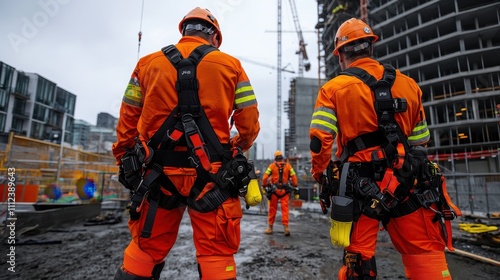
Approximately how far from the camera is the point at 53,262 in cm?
385

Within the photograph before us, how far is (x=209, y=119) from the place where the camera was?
1.92m

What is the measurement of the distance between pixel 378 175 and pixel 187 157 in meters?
1.42

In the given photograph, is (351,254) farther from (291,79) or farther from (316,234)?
(291,79)

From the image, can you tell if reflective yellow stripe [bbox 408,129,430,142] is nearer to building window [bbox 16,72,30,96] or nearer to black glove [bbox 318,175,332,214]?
black glove [bbox 318,175,332,214]

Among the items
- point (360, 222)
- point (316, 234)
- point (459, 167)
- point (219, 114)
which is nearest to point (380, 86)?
point (360, 222)

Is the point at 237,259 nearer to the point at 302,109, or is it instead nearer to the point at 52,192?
the point at 52,192

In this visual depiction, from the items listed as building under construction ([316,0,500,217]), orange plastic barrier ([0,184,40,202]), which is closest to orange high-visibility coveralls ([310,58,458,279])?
orange plastic barrier ([0,184,40,202])

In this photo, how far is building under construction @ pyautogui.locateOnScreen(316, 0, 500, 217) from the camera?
26797 millimetres

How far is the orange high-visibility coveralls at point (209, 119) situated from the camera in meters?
1.70

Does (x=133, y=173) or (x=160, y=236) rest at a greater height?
(x=133, y=173)

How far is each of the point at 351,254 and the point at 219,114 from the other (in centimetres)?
139

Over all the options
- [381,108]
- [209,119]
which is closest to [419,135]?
[381,108]

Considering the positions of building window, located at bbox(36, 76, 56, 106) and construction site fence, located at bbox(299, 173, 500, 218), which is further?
building window, located at bbox(36, 76, 56, 106)

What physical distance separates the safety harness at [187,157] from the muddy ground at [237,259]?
195 cm
